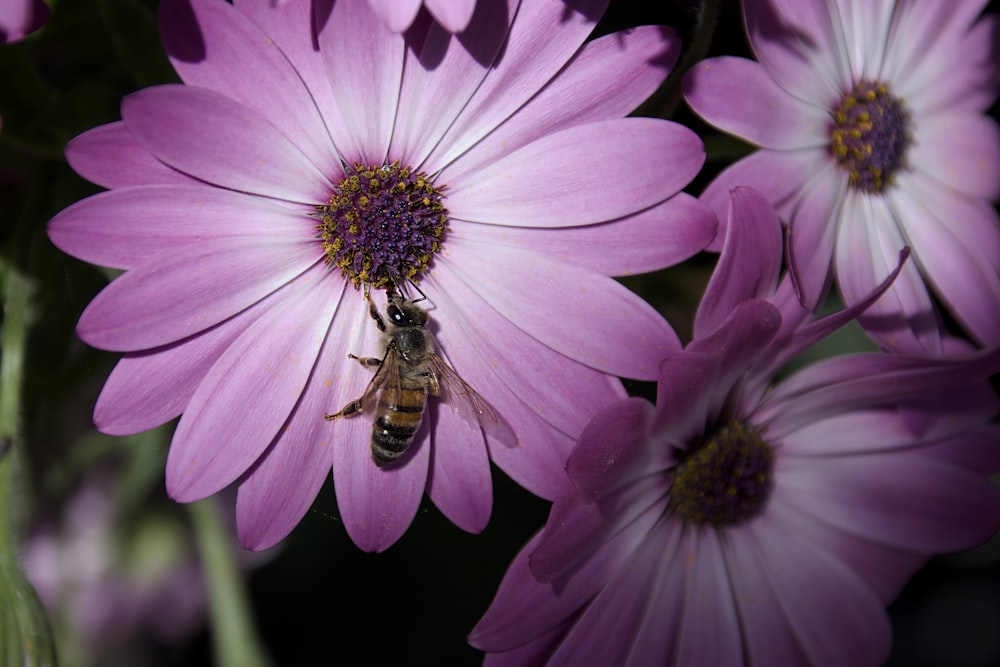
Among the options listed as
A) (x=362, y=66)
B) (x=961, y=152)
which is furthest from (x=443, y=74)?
(x=961, y=152)

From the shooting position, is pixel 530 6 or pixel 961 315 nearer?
pixel 530 6

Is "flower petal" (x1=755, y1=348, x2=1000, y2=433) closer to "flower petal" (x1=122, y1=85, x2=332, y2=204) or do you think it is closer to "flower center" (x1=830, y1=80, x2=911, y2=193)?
"flower center" (x1=830, y1=80, x2=911, y2=193)

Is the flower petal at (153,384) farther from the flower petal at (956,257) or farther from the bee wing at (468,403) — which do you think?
the flower petal at (956,257)

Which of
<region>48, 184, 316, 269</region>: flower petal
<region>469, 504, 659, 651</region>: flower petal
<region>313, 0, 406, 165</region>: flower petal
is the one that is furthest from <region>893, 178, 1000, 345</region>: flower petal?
<region>48, 184, 316, 269</region>: flower petal

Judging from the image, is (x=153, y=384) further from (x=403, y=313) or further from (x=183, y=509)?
(x=183, y=509)

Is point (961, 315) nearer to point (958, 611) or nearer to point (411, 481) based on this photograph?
point (411, 481)

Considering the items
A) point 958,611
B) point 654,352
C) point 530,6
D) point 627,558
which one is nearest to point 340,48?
point 530,6

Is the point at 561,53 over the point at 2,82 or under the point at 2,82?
under
